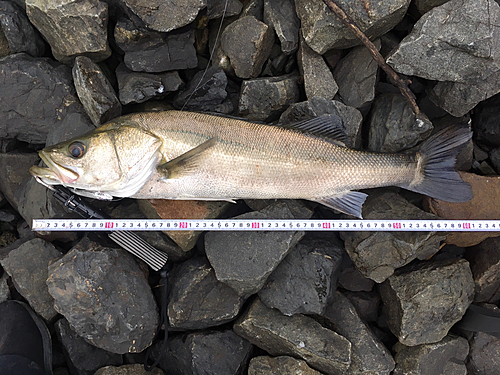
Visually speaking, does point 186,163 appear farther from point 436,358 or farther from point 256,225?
point 436,358

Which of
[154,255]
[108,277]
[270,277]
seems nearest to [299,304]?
[270,277]

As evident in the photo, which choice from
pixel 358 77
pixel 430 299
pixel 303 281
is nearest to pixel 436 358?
pixel 430 299

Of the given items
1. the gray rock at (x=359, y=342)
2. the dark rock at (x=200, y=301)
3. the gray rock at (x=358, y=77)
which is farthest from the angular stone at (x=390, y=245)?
the dark rock at (x=200, y=301)

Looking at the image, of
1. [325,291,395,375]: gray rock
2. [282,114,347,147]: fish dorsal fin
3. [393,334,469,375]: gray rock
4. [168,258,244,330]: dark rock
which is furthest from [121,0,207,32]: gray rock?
[393,334,469,375]: gray rock

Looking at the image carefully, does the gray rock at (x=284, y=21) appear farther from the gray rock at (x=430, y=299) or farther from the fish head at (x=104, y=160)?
the gray rock at (x=430, y=299)

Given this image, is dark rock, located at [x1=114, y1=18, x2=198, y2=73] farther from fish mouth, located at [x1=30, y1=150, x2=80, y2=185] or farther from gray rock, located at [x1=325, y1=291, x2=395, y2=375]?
gray rock, located at [x1=325, y1=291, x2=395, y2=375]
